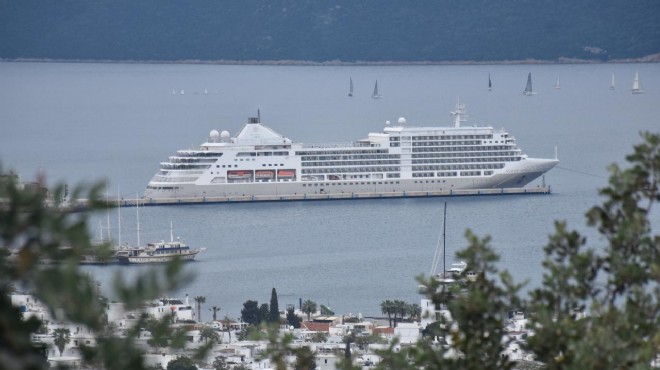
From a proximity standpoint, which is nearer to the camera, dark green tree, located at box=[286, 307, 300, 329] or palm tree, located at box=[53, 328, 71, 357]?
palm tree, located at box=[53, 328, 71, 357]

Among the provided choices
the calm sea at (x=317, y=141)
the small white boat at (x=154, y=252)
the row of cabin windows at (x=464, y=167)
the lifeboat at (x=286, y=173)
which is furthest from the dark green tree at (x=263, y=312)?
the row of cabin windows at (x=464, y=167)

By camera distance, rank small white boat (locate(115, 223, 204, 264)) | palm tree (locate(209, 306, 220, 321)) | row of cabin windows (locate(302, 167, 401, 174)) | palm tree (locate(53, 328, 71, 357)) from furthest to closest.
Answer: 1. row of cabin windows (locate(302, 167, 401, 174))
2. small white boat (locate(115, 223, 204, 264))
3. palm tree (locate(209, 306, 220, 321))
4. palm tree (locate(53, 328, 71, 357))

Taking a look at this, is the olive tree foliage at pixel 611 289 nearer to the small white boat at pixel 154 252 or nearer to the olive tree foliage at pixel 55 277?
the olive tree foliage at pixel 55 277

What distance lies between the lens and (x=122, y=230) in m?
37.2

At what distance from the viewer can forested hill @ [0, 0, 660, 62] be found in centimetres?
13800

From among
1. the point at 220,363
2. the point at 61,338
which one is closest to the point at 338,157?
the point at 220,363

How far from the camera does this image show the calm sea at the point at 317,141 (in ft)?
100

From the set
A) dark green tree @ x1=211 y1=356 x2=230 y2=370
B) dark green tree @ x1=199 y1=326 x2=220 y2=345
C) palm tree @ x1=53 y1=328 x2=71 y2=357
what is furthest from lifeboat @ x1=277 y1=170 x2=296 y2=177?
palm tree @ x1=53 y1=328 x2=71 y2=357

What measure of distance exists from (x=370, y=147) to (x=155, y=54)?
10412 cm

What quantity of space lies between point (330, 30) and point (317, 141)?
265 ft

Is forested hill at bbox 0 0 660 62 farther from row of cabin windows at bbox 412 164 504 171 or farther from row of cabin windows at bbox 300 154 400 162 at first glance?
row of cabin windows at bbox 300 154 400 162

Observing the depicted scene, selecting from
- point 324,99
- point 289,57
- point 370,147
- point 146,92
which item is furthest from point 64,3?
point 370,147

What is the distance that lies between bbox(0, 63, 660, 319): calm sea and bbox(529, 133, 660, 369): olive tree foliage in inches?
63.5

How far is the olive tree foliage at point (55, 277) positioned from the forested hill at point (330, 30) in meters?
134
